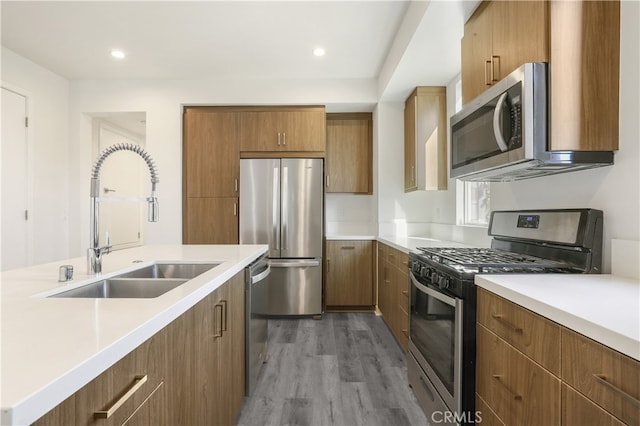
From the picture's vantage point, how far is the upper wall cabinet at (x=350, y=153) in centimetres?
417

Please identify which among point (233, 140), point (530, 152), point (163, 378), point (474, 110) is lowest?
point (163, 378)

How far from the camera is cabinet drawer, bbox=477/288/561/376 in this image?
913 millimetres

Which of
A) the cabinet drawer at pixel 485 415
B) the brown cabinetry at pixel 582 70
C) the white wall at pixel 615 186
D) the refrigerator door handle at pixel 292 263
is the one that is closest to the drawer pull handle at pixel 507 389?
the cabinet drawer at pixel 485 415

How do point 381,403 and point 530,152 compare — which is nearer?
point 530,152

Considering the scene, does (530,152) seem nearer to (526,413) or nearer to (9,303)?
(526,413)

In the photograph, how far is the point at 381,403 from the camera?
1.99 m

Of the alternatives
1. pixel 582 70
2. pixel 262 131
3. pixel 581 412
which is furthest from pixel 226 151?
pixel 581 412

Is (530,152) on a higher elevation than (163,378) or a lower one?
higher

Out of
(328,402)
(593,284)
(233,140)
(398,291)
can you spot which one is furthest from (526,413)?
(233,140)

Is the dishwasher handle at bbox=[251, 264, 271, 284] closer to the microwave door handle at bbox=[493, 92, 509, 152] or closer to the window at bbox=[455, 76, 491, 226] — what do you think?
the microwave door handle at bbox=[493, 92, 509, 152]

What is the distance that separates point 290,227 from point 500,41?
250 cm

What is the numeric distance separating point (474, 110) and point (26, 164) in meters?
4.15

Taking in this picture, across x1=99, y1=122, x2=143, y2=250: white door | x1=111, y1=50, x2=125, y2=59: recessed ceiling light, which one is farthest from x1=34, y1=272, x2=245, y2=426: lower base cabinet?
x1=99, y1=122, x2=143, y2=250: white door

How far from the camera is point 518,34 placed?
1.54m
